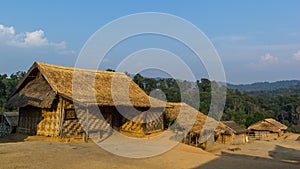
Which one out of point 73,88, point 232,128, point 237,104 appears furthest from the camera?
point 237,104

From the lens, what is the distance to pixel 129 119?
18875 mm

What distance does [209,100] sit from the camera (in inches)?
1721

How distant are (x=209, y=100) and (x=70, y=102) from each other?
3110cm

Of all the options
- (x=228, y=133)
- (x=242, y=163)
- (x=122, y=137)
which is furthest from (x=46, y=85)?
(x=228, y=133)

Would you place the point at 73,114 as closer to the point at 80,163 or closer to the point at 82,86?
the point at 82,86

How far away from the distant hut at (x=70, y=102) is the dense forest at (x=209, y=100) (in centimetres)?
1237

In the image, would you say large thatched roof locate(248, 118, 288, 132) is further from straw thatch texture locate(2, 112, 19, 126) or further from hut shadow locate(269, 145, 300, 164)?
straw thatch texture locate(2, 112, 19, 126)

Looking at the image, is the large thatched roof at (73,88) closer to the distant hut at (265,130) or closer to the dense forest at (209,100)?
the dense forest at (209,100)

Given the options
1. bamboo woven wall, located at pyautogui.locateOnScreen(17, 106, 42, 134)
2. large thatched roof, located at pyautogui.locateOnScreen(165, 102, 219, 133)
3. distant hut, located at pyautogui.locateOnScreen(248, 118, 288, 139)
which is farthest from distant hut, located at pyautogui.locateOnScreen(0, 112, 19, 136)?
distant hut, located at pyautogui.locateOnScreen(248, 118, 288, 139)

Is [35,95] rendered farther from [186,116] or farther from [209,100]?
[209,100]

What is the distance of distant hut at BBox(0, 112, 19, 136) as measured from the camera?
1839 cm

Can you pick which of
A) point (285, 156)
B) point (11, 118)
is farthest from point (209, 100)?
point (11, 118)

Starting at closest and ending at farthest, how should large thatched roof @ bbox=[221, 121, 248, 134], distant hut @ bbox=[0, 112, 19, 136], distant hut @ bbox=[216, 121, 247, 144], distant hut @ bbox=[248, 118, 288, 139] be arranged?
distant hut @ bbox=[0, 112, 19, 136]
distant hut @ bbox=[216, 121, 247, 144]
large thatched roof @ bbox=[221, 121, 248, 134]
distant hut @ bbox=[248, 118, 288, 139]

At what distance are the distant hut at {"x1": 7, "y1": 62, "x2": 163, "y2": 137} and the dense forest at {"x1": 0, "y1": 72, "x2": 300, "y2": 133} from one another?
1237 cm
